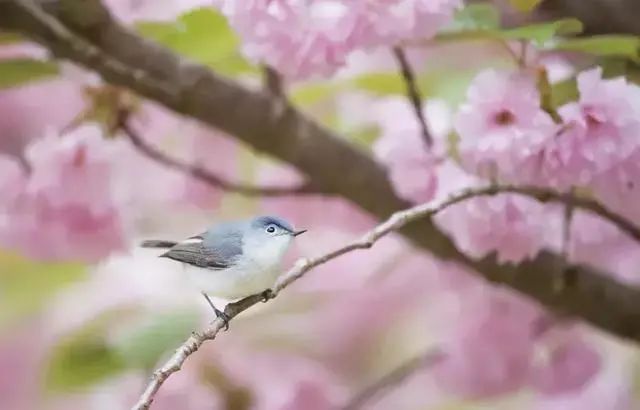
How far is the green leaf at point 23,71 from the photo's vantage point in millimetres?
414

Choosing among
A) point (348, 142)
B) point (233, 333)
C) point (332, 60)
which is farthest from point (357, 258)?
point (332, 60)

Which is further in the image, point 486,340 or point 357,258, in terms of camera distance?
point 357,258

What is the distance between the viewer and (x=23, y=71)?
419 millimetres

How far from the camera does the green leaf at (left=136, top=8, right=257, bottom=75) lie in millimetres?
406

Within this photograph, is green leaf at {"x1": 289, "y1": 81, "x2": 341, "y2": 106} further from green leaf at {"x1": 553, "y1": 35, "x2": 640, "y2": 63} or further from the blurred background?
green leaf at {"x1": 553, "y1": 35, "x2": 640, "y2": 63}

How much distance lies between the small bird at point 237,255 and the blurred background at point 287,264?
0.09m

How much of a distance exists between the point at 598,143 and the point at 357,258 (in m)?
0.36

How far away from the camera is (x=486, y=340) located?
1.66ft

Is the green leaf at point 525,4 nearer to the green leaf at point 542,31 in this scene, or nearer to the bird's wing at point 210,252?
the green leaf at point 542,31

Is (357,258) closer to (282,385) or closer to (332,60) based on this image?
(282,385)

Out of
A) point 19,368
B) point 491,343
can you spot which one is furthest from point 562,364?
point 19,368

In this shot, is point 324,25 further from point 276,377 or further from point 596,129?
point 276,377

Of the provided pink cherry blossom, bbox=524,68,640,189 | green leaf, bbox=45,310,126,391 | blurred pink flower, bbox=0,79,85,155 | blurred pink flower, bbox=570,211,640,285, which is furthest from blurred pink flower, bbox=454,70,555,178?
blurred pink flower, bbox=0,79,85,155

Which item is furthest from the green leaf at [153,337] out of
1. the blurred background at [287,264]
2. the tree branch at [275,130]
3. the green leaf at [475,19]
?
the green leaf at [475,19]
